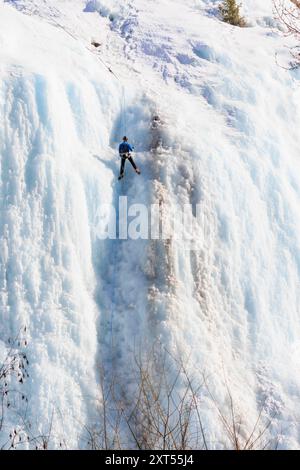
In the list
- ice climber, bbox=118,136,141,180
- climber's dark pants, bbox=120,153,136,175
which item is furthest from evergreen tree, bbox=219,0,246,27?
climber's dark pants, bbox=120,153,136,175

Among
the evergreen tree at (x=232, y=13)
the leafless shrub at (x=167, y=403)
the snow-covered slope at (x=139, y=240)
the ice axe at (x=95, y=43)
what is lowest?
the leafless shrub at (x=167, y=403)

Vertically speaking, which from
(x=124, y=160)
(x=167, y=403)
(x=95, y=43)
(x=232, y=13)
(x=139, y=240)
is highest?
(x=232, y=13)

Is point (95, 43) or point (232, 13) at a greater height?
point (232, 13)

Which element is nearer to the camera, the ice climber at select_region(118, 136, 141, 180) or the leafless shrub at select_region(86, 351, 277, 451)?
the leafless shrub at select_region(86, 351, 277, 451)

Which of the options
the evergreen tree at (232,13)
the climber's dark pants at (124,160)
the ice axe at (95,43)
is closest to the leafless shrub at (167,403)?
the climber's dark pants at (124,160)

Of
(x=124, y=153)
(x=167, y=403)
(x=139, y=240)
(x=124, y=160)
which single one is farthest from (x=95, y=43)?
(x=167, y=403)

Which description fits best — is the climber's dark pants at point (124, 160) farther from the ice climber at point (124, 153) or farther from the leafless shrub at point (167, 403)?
the leafless shrub at point (167, 403)

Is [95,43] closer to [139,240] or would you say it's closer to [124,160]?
[124,160]

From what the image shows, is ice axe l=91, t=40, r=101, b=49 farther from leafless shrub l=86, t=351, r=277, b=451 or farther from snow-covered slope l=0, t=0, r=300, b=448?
leafless shrub l=86, t=351, r=277, b=451
